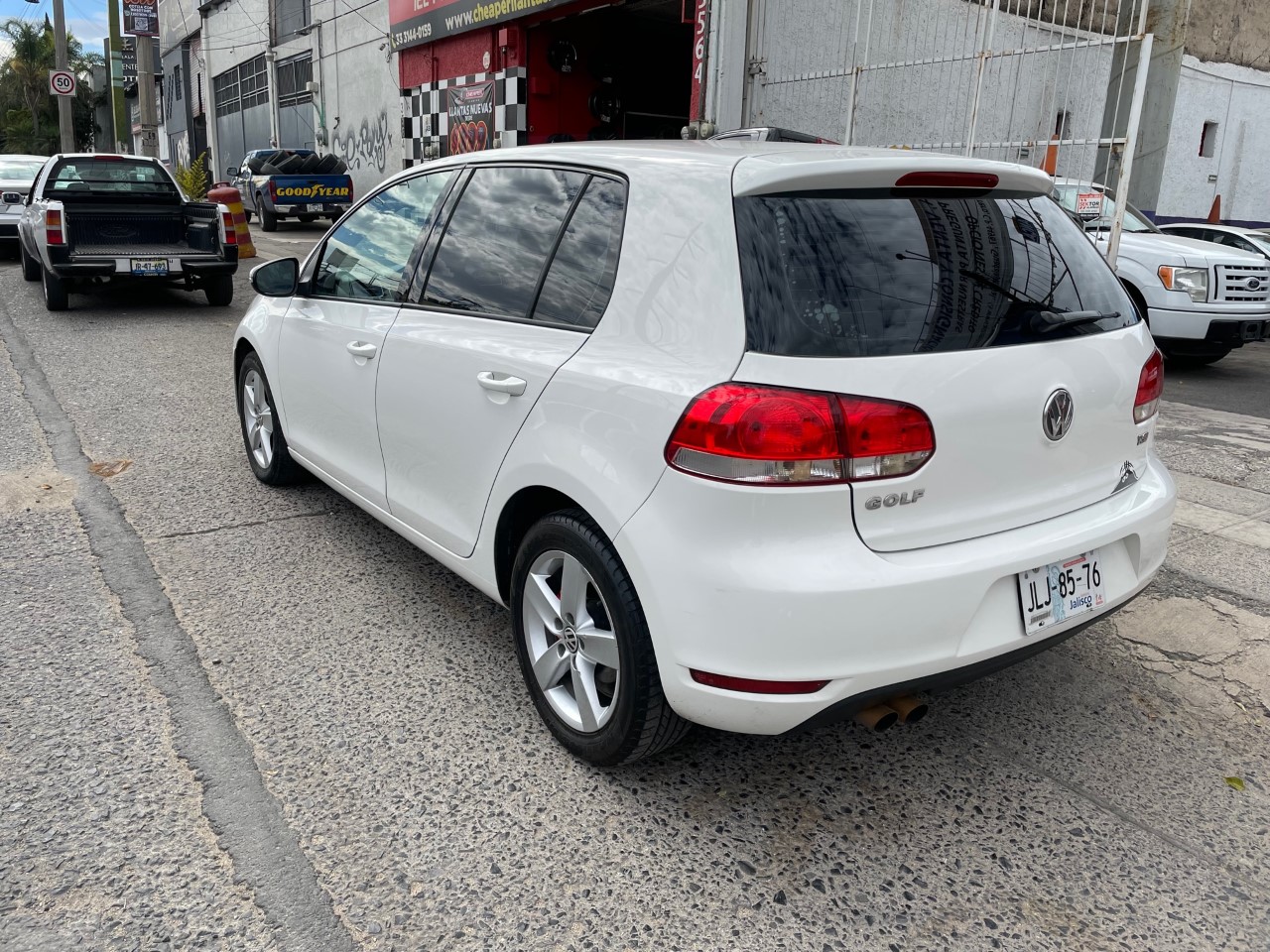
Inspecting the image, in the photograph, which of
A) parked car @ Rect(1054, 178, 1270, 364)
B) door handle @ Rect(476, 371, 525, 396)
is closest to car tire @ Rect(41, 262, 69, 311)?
door handle @ Rect(476, 371, 525, 396)

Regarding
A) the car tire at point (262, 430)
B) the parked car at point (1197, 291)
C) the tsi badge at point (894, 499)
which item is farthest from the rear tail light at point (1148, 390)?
the parked car at point (1197, 291)

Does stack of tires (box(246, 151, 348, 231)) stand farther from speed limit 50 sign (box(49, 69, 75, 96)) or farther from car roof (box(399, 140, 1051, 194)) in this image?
car roof (box(399, 140, 1051, 194))

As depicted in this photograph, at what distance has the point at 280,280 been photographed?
4.20 metres

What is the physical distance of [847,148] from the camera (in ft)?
8.68

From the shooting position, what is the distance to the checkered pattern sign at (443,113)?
17.7 metres

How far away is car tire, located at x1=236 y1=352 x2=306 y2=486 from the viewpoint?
4711mm

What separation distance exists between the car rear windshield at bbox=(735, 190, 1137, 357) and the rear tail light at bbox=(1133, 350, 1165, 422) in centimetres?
23

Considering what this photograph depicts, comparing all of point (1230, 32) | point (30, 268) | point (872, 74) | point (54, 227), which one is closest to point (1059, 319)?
point (54, 227)

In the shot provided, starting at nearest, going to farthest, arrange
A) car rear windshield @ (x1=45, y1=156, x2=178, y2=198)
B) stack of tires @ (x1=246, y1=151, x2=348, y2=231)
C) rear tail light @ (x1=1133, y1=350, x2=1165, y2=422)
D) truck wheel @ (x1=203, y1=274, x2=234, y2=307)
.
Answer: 1. rear tail light @ (x1=1133, y1=350, x2=1165, y2=422)
2. car rear windshield @ (x1=45, y1=156, x2=178, y2=198)
3. truck wheel @ (x1=203, y1=274, x2=234, y2=307)
4. stack of tires @ (x1=246, y1=151, x2=348, y2=231)

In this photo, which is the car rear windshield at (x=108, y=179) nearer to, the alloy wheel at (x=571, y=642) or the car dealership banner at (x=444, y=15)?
the car dealership banner at (x=444, y=15)

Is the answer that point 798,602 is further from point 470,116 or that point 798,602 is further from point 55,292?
point 470,116

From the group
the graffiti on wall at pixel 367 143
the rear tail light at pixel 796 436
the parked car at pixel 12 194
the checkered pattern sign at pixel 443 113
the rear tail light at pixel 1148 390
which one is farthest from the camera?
the graffiti on wall at pixel 367 143

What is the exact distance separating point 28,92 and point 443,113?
47917 millimetres

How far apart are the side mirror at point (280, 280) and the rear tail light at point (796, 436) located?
2682 millimetres
